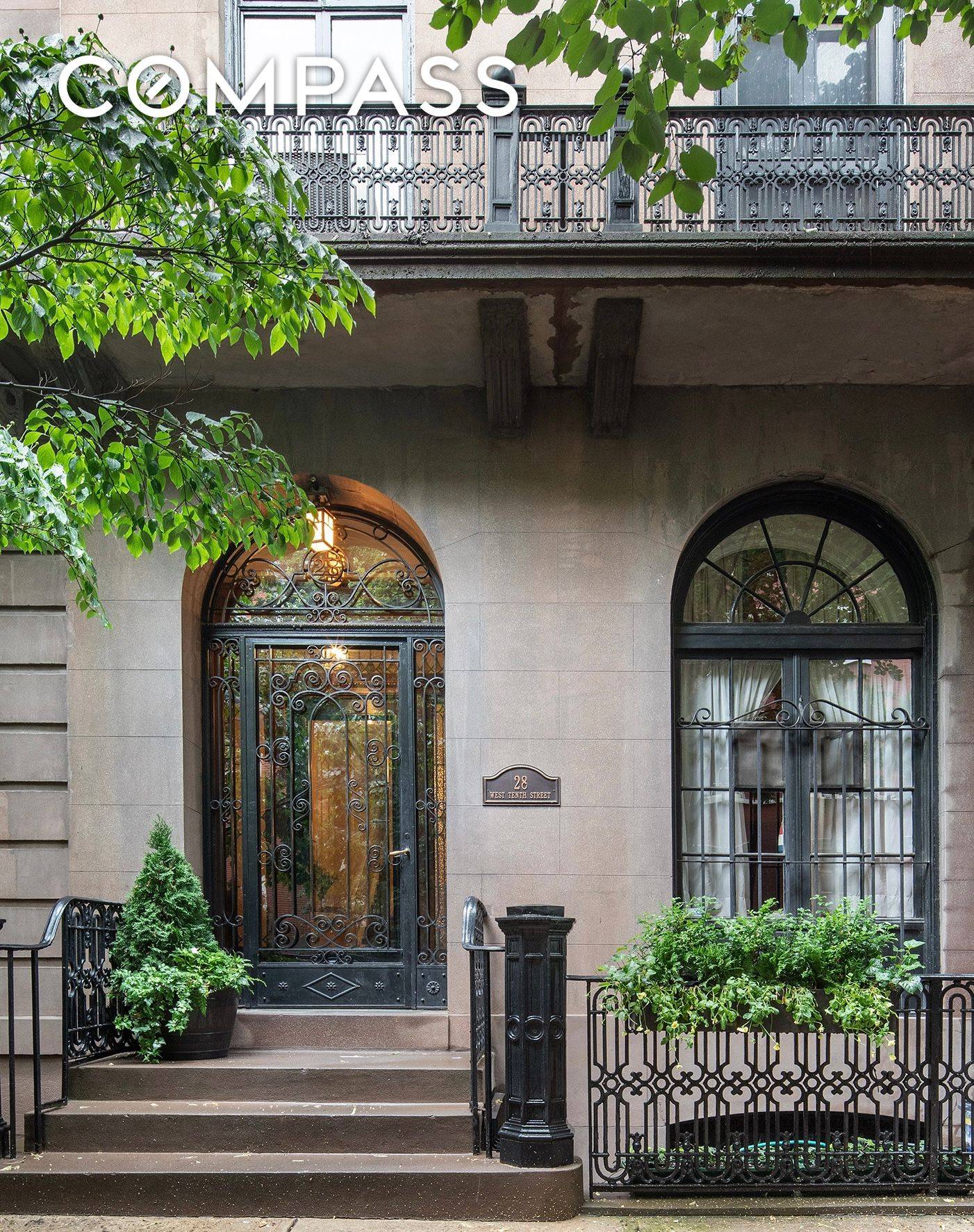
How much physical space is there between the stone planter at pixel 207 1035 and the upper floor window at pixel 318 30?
23.4 ft

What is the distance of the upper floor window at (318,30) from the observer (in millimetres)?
9609

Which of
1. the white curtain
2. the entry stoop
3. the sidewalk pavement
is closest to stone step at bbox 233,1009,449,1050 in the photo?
the entry stoop

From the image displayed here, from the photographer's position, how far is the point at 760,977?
696 cm

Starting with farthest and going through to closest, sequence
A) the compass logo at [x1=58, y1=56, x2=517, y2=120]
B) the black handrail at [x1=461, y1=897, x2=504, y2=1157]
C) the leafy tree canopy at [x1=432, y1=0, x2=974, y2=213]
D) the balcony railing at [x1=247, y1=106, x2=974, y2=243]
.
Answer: the compass logo at [x1=58, y1=56, x2=517, y2=120] → the balcony railing at [x1=247, y1=106, x2=974, y2=243] → the black handrail at [x1=461, y1=897, x2=504, y2=1157] → the leafy tree canopy at [x1=432, y1=0, x2=974, y2=213]

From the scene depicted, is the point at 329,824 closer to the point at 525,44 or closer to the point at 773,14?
the point at 525,44

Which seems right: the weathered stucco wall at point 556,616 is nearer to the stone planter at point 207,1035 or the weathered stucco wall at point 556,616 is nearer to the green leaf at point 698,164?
the stone planter at point 207,1035

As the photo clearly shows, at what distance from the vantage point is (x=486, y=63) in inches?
353

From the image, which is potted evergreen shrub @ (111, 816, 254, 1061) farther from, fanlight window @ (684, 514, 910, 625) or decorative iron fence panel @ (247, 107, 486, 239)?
decorative iron fence panel @ (247, 107, 486, 239)

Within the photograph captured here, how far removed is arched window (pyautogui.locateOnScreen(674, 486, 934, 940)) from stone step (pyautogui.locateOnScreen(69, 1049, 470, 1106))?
2.74m

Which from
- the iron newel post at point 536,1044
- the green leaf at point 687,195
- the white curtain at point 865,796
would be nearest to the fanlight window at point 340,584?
the white curtain at point 865,796

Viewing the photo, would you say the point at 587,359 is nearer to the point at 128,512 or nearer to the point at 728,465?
the point at 728,465

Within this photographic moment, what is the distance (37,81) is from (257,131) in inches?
143

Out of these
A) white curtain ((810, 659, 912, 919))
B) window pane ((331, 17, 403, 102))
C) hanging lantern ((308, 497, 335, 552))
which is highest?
window pane ((331, 17, 403, 102))

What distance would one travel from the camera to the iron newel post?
682cm
